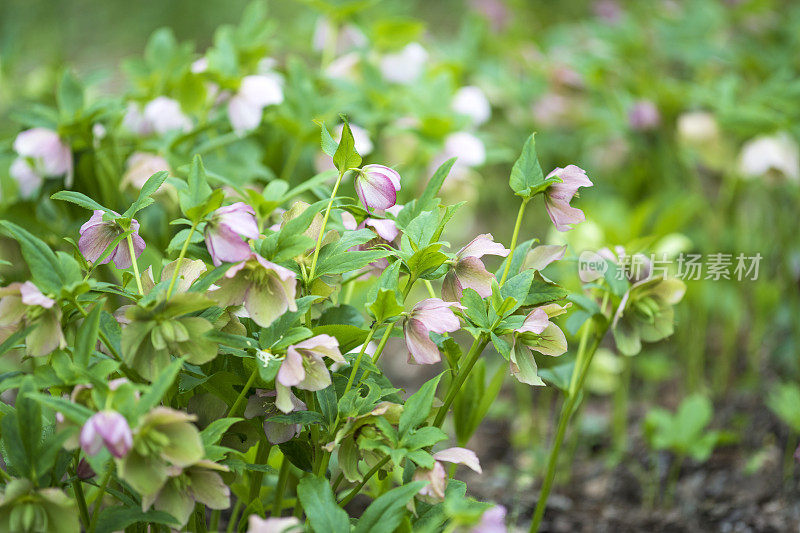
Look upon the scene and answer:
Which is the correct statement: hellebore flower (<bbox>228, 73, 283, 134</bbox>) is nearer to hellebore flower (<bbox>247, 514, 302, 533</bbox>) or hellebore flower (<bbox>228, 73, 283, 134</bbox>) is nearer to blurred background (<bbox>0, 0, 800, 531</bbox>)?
blurred background (<bbox>0, 0, 800, 531</bbox>)

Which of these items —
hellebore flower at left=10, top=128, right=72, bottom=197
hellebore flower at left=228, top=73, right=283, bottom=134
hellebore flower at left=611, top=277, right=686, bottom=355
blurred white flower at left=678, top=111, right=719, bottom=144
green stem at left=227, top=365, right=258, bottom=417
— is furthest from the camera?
blurred white flower at left=678, top=111, right=719, bottom=144

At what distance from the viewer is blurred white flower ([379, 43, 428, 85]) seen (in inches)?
55.1

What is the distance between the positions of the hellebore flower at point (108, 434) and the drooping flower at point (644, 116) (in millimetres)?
1270

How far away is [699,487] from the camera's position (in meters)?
1.19

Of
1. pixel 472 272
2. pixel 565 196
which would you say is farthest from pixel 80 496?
pixel 565 196

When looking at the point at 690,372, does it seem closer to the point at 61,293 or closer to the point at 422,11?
the point at 61,293

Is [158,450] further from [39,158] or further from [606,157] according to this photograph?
[606,157]

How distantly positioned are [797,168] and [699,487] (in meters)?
0.58

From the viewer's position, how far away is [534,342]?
2.12ft

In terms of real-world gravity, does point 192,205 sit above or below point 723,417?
above

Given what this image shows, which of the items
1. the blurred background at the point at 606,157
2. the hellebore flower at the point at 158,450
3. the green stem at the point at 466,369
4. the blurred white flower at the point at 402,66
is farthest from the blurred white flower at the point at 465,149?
the hellebore flower at the point at 158,450

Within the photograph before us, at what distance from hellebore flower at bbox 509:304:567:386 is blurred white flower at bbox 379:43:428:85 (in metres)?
0.84

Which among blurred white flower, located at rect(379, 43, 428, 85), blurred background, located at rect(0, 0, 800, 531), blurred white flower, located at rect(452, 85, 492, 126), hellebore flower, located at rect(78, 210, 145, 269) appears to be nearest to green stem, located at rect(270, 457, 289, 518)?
hellebore flower, located at rect(78, 210, 145, 269)

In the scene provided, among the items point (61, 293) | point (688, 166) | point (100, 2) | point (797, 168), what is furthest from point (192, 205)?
point (100, 2)
